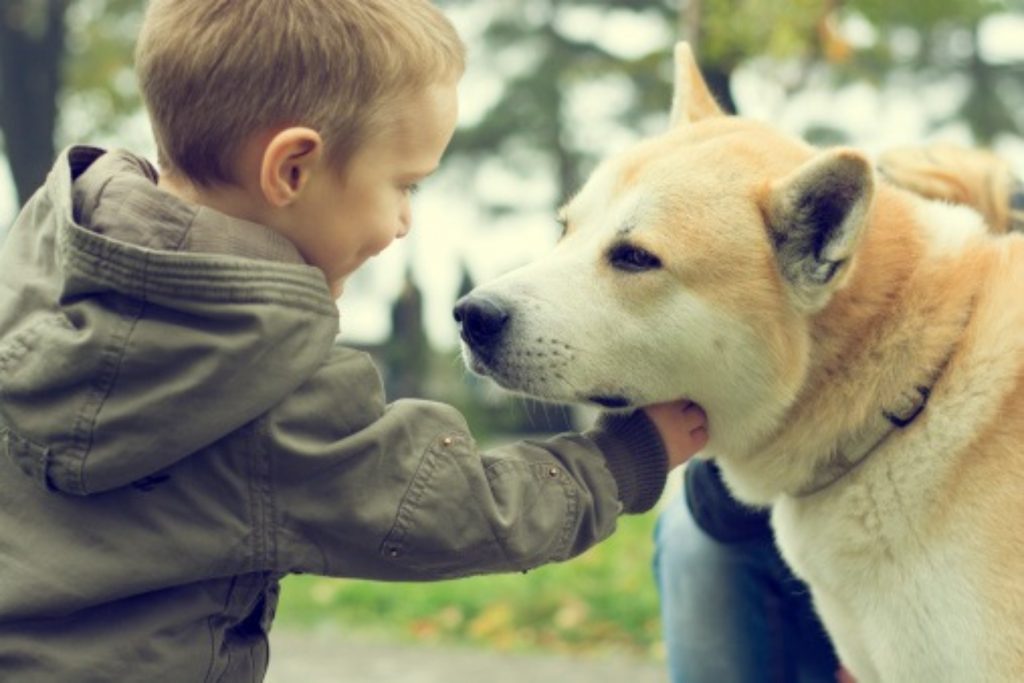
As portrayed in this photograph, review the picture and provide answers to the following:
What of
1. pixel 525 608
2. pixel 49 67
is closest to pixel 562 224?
pixel 525 608

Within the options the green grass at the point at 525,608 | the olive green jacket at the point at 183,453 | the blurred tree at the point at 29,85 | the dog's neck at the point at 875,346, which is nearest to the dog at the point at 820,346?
the dog's neck at the point at 875,346

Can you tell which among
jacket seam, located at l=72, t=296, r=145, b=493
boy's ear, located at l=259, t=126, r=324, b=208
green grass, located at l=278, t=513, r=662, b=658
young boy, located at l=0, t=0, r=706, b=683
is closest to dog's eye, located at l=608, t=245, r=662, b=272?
young boy, located at l=0, t=0, r=706, b=683

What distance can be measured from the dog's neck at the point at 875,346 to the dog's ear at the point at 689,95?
62 cm

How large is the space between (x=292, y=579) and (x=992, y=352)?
6.47 m

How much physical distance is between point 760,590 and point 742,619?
0.09m

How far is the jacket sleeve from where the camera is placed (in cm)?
238

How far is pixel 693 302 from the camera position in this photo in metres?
2.93

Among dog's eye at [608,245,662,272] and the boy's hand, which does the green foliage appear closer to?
dog's eye at [608,245,662,272]

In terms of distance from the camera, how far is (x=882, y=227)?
9.89 ft

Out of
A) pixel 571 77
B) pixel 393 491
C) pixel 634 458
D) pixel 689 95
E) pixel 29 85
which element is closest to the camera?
pixel 393 491

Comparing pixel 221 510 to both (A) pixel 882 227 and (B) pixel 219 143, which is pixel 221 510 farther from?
(A) pixel 882 227

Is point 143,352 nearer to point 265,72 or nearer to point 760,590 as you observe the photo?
point 265,72

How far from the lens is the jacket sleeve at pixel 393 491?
2.38 metres

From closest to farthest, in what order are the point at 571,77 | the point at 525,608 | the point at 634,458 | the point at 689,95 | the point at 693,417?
1. the point at 634,458
2. the point at 693,417
3. the point at 689,95
4. the point at 525,608
5. the point at 571,77
